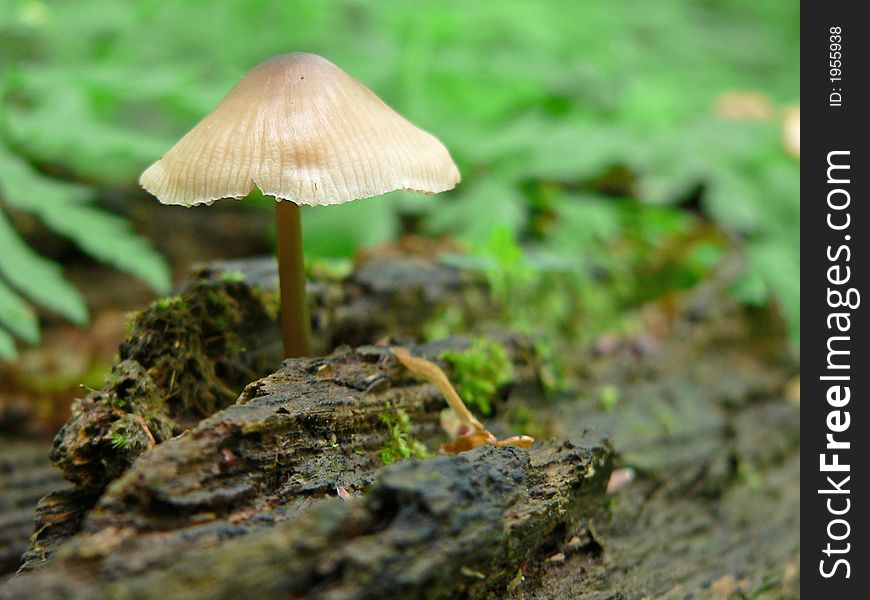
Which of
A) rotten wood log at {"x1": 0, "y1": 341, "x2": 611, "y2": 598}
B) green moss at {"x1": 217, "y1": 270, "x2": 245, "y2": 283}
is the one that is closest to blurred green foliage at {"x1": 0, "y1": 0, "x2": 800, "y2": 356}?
green moss at {"x1": 217, "y1": 270, "x2": 245, "y2": 283}

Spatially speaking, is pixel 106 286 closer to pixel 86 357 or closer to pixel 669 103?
pixel 86 357

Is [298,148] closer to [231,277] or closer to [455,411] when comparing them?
[231,277]

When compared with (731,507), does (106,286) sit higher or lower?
higher

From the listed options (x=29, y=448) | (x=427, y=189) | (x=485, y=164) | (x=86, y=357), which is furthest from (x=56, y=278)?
(x=485, y=164)

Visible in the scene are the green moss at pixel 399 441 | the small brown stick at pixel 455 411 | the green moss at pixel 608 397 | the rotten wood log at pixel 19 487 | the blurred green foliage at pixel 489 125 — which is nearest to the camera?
the green moss at pixel 399 441

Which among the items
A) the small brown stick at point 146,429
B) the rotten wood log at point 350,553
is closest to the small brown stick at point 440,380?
the rotten wood log at point 350,553

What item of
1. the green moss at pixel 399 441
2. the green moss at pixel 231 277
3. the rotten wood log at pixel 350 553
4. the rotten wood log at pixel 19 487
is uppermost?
the green moss at pixel 231 277

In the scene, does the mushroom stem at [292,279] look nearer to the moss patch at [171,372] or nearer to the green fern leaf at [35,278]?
the moss patch at [171,372]

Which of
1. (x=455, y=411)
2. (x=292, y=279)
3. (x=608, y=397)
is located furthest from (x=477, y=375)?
(x=608, y=397)
